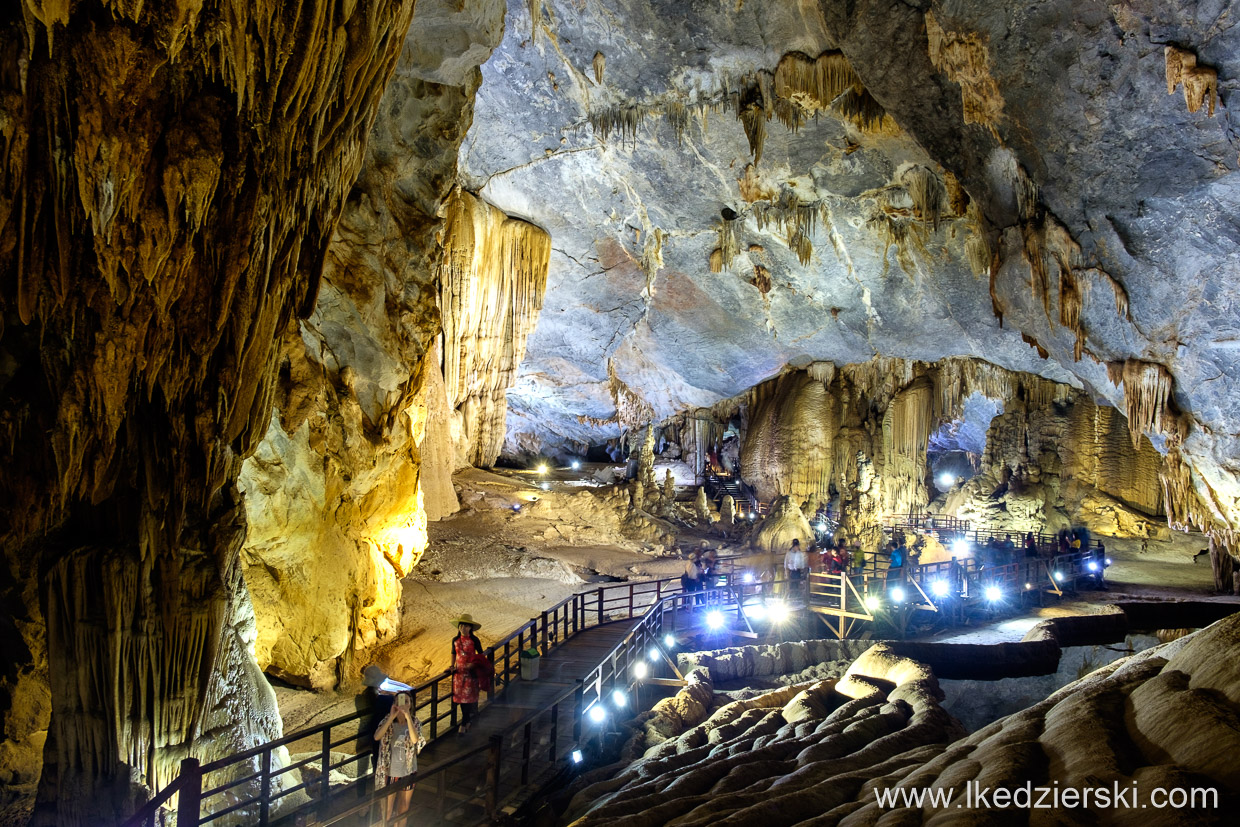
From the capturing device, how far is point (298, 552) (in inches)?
404

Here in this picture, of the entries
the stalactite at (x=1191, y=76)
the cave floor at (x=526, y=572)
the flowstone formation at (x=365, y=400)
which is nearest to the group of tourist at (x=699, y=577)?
the cave floor at (x=526, y=572)

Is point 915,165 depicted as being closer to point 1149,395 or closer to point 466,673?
point 1149,395

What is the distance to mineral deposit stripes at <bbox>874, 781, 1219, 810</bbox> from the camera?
250 centimetres

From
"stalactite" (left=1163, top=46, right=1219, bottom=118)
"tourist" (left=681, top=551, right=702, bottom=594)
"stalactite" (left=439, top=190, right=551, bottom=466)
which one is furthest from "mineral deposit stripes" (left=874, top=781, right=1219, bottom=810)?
"stalactite" (left=439, top=190, right=551, bottom=466)

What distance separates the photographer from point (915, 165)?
489 inches

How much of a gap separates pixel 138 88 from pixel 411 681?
905 cm

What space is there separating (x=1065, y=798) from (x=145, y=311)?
6037 millimetres

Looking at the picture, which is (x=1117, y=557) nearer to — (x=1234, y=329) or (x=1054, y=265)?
(x=1234, y=329)

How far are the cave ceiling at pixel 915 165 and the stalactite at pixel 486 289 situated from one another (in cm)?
57

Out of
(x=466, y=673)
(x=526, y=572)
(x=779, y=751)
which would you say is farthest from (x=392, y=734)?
(x=526, y=572)

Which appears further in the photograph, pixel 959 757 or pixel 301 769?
pixel 301 769

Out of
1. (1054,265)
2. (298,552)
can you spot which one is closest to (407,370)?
(298,552)

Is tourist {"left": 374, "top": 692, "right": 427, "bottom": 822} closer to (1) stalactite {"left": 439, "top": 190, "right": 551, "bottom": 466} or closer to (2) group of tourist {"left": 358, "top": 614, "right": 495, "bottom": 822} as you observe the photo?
(2) group of tourist {"left": 358, "top": 614, "right": 495, "bottom": 822}

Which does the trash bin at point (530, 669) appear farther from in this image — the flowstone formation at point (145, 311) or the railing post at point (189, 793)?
the railing post at point (189, 793)
